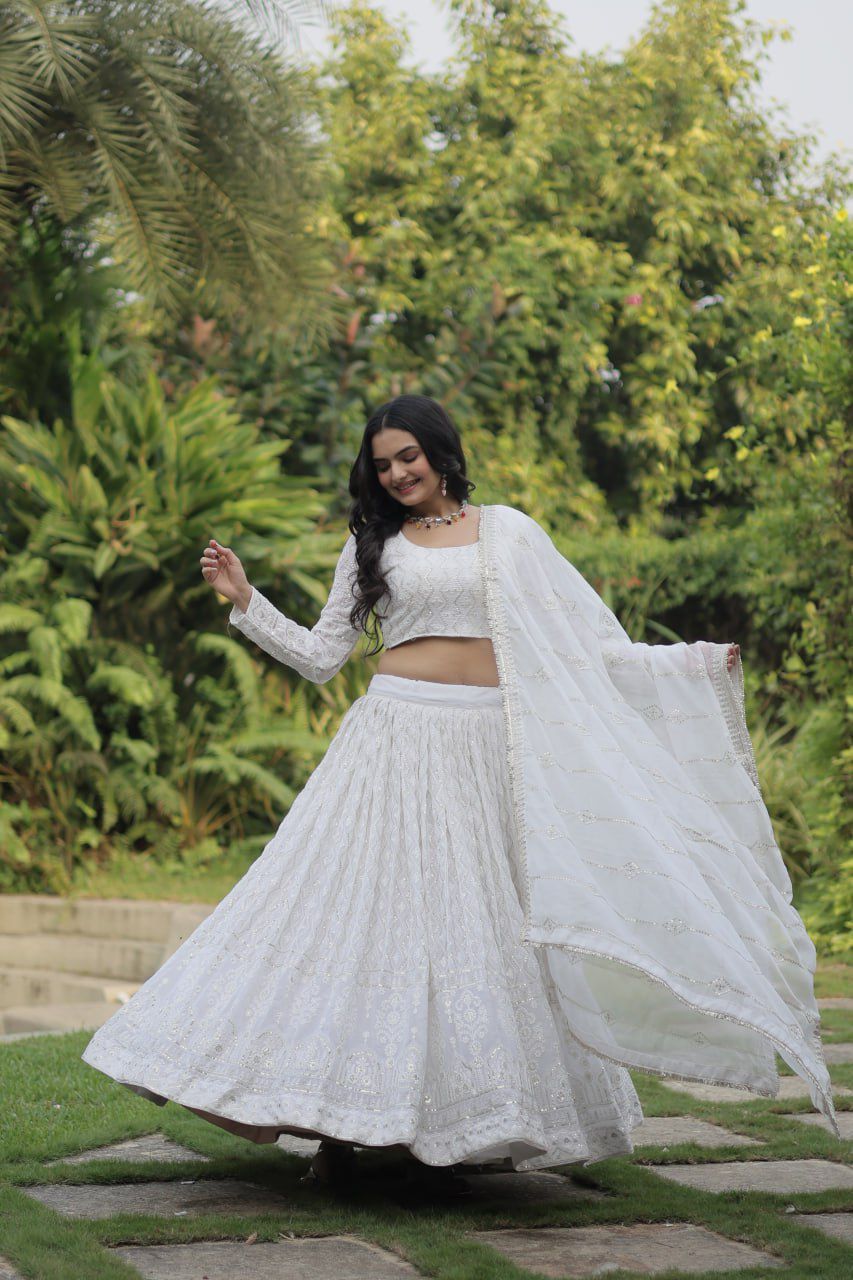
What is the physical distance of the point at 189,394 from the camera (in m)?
10.2

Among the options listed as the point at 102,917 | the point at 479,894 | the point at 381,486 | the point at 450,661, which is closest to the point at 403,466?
the point at 381,486

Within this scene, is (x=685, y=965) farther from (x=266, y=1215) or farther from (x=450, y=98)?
(x=450, y=98)

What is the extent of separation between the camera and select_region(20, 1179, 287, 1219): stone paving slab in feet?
10.7

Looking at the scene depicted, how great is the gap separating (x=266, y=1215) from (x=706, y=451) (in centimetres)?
1212

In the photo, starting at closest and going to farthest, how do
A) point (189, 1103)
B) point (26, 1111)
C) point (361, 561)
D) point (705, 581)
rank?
point (189, 1103) < point (361, 561) < point (26, 1111) < point (705, 581)

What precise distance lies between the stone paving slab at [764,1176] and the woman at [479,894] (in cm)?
23

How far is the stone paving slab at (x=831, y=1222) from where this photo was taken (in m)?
3.12

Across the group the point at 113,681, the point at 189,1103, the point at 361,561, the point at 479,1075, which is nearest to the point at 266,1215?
the point at 189,1103

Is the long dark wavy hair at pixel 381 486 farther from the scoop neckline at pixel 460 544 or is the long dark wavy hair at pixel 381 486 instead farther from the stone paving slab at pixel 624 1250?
the stone paving slab at pixel 624 1250

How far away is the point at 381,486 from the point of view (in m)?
3.90

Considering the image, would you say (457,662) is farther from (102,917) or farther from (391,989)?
(102,917)

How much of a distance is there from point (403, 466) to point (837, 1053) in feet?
8.86

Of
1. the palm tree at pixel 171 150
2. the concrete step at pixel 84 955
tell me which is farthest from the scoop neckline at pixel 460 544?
the palm tree at pixel 171 150

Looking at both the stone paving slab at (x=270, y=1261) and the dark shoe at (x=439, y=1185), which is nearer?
the stone paving slab at (x=270, y=1261)
